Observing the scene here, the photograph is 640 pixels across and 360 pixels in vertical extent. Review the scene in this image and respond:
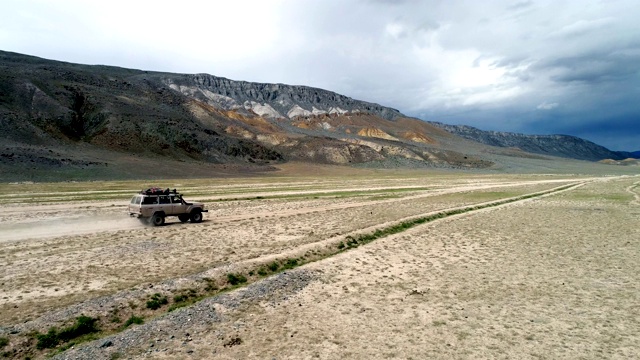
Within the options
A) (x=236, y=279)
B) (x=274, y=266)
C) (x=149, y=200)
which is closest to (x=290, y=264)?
(x=274, y=266)

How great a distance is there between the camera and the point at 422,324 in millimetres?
10828

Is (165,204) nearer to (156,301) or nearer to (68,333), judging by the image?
(156,301)

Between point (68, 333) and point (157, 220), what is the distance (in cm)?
1726

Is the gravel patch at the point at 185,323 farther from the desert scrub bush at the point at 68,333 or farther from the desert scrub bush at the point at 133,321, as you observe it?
the desert scrub bush at the point at 68,333

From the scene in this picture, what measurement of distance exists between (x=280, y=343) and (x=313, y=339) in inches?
32.2

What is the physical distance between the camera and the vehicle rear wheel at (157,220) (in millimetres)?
26442

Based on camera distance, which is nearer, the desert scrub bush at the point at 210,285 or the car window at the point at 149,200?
the desert scrub bush at the point at 210,285

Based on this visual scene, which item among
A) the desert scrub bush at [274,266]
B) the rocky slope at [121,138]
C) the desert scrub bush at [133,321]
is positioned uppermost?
the rocky slope at [121,138]

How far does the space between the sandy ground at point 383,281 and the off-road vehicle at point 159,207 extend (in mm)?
869

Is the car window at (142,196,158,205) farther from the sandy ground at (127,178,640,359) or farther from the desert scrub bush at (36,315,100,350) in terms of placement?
the desert scrub bush at (36,315,100,350)

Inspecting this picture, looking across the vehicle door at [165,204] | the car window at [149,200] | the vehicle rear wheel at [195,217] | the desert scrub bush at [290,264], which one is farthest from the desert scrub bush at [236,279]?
the vehicle rear wheel at [195,217]

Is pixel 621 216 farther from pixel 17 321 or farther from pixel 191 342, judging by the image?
Result: pixel 17 321

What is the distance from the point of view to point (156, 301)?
1212cm

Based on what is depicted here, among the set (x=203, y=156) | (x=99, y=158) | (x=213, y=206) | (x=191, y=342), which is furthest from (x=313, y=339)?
(x=203, y=156)
